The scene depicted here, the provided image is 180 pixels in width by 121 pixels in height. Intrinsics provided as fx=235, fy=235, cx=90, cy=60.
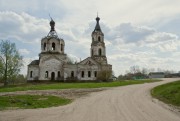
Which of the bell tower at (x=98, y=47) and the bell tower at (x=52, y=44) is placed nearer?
the bell tower at (x=52, y=44)

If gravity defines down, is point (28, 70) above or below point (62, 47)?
below

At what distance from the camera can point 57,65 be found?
58.4m

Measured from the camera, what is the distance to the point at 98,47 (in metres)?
61.2

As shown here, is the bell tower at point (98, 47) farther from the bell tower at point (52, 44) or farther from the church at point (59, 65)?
the bell tower at point (52, 44)

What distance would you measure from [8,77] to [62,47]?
52.6ft

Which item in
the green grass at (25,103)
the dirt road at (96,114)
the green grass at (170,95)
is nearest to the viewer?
the dirt road at (96,114)

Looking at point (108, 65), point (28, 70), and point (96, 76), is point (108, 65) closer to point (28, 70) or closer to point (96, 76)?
A: point (96, 76)

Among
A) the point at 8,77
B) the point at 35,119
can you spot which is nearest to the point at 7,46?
the point at 8,77

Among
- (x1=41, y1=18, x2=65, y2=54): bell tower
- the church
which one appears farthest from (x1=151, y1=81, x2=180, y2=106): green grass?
(x1=41, y1=18, x2=65, y2=54): bell tower

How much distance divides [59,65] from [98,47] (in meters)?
11.2

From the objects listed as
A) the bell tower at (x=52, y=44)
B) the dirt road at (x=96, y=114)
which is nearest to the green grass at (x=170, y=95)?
the dirt road at (x=96, y=114)

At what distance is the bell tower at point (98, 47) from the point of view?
201 feet

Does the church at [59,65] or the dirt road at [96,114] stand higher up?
the church at [59,65]

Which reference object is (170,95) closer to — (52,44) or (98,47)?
(98,47)
